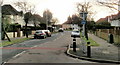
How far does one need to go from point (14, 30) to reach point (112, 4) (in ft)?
85.8

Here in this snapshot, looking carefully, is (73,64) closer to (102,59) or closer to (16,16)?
(102,59)

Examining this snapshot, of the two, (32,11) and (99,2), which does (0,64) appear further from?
(32,11)

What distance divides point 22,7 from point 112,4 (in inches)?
1045

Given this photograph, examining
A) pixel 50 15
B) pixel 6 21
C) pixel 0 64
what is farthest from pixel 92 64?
pixel 50 15

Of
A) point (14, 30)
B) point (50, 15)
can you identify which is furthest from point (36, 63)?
point (50, 15)

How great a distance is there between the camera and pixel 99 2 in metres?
23.2

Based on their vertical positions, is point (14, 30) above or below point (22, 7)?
below

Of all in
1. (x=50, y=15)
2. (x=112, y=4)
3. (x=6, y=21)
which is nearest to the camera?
(x=112, y=4)

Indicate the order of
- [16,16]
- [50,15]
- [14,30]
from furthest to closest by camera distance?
1. [50,15]
2. [16,16]
3. [14,30]

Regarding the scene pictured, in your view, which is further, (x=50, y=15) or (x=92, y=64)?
(x=50, y=15)

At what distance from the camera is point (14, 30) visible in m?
44.0

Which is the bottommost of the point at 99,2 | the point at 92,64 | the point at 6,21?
the point at 92,64

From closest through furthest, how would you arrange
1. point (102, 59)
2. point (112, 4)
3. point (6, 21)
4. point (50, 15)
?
point (102, 59) < point (112, 4) < point (6, 21) < point (50, 15)

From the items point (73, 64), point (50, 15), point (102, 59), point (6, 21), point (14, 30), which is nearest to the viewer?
point (73, 64)
